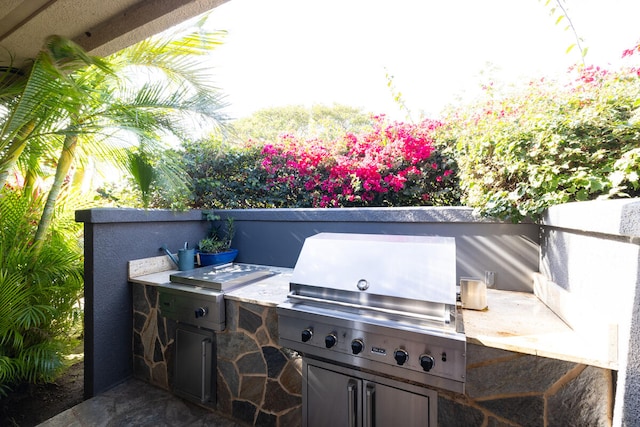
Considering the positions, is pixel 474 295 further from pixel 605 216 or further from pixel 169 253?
pixel 169 253

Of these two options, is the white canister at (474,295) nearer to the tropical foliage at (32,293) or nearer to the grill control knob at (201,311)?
the grill control knob at (201,311)

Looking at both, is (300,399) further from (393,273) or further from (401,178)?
(401,178)

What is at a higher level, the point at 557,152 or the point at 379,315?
the point at 557,152

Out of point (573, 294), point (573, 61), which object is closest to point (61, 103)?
point (573, 294)

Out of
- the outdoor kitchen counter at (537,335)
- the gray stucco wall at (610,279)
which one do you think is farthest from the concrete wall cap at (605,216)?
the outdoor kitchen counter at (537,335)

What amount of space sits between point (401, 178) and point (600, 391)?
2246 mm

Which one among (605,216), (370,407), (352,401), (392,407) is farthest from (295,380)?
(605,216)

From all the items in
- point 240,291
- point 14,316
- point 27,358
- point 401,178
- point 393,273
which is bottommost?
point 27,358

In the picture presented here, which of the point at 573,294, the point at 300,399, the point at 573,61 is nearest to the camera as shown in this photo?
the point at 573,294

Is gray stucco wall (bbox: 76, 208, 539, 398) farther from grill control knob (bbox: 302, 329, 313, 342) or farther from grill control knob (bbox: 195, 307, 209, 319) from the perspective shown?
grill control knob (bbox: 302, 329, 313, 342)

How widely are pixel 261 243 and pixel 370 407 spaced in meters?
2.17

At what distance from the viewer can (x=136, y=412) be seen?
2395 millimetres

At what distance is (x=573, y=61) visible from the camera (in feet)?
9.53

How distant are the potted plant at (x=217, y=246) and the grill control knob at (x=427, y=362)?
252 cm
